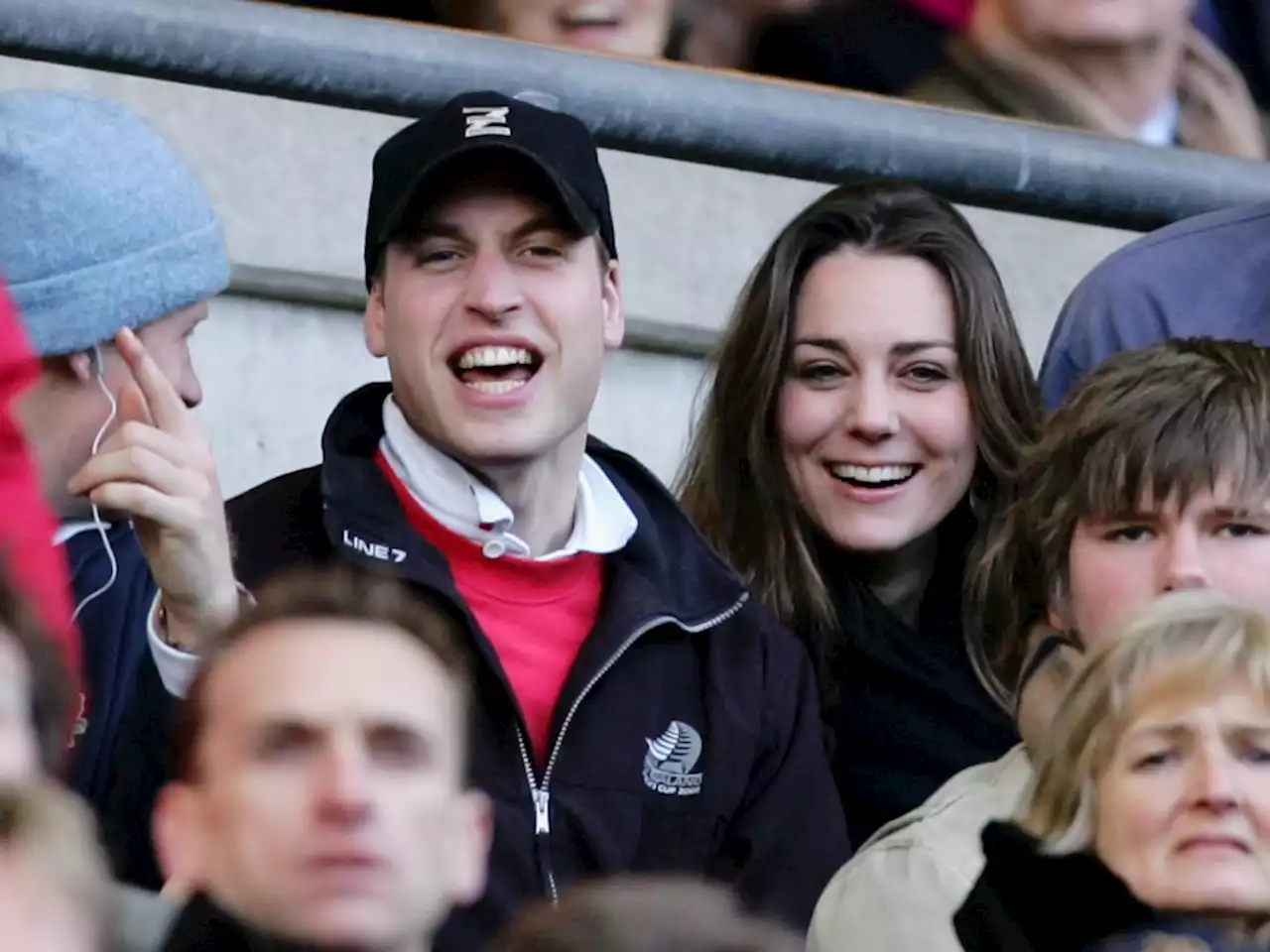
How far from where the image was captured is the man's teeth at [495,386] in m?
3.60

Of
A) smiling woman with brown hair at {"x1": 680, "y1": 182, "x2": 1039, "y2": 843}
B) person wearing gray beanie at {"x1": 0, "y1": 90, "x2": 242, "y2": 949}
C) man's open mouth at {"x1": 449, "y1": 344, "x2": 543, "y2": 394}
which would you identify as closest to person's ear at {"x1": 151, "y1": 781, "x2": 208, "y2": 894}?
person wearing gray beanie at {"x1": 0, "y1": 90, "x2": 242, "y2": 949}

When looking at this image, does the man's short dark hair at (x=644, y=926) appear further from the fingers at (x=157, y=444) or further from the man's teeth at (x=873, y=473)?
the man's teeth at (x=873, y=473)

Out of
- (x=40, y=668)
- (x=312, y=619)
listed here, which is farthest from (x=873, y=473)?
(x=40, y=668)

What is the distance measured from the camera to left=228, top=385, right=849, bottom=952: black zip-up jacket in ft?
11.2

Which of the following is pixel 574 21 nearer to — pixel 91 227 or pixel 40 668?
pixel 91 227

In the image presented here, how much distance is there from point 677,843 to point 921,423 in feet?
2.39

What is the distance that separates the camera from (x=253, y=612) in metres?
2.85

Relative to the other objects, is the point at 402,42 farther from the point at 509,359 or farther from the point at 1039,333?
the point at 1039,333

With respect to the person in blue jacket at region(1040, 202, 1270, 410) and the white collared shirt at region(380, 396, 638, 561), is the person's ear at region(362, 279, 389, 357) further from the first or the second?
the person in blue jacket at region(1040, 202, 1270, 410)

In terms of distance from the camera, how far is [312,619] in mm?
2811

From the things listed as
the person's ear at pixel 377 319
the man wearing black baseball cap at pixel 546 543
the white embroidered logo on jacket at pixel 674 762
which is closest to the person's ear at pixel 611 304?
the man wearing black baseball cap at pixel 546 543

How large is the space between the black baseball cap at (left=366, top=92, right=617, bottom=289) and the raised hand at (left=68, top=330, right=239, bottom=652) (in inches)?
17.4

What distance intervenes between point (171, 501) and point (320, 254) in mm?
1345

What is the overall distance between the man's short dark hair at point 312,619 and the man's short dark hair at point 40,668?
0.35ft
